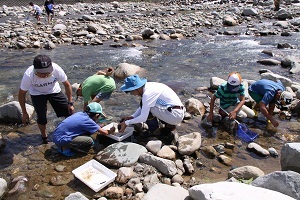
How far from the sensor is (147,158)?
4.15 meters

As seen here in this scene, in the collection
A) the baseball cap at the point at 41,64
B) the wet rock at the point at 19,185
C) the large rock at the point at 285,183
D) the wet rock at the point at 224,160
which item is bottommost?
the wet rock at the point at 224,160

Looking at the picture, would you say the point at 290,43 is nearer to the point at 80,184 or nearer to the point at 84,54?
the point at 84,54

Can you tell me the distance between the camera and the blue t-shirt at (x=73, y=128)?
435cm

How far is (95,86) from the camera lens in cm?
555

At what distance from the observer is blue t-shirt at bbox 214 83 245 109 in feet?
17.5

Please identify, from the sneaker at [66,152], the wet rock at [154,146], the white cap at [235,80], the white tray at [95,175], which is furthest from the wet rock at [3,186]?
the white cap at [235,80]

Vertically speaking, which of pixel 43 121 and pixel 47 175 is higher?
pixel 43 121

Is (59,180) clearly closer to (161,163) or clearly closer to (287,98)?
(161,163)

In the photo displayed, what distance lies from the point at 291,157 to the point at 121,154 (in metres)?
2.14

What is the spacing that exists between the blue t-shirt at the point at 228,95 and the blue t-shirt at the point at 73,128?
2.24 metres

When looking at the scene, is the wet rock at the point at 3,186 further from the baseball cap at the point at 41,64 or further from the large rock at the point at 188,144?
the large rock at the point at 188,144

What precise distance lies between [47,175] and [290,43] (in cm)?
1085

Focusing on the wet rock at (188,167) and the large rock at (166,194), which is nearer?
the large rock at (166,194)

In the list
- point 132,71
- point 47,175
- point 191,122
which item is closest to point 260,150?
point 191,122
